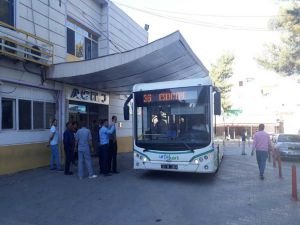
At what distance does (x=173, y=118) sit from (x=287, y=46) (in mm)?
13454

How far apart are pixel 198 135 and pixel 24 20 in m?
7.64

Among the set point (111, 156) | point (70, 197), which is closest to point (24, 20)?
point (111, 156)

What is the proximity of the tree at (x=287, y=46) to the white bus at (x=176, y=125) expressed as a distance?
1155cm

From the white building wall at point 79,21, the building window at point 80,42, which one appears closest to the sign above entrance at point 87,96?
the white building wall at point 79,21

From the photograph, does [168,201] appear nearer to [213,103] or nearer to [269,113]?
[213,103]

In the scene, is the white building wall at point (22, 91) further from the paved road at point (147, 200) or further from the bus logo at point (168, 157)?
the bus logo at point (168, 157)

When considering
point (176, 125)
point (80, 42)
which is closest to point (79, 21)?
point (80, 42)

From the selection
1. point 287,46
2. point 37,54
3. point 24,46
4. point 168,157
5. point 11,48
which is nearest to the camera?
point 168,157

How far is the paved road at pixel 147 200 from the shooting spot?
6.02 meters

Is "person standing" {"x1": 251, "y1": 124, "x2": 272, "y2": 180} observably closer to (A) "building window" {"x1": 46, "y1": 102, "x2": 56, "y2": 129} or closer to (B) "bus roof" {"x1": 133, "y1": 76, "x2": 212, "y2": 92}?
(B) "bus roof" {"x1": 133, "y1": 76, "x2": 212, "y2": 92}

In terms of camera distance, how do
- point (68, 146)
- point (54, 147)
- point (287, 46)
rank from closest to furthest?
point (68, 146)
point (54, 147)
point (287, 46)

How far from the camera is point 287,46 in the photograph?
63.3ft

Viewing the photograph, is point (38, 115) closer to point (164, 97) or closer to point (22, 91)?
point (22, 91)

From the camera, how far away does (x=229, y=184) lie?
9297mm
